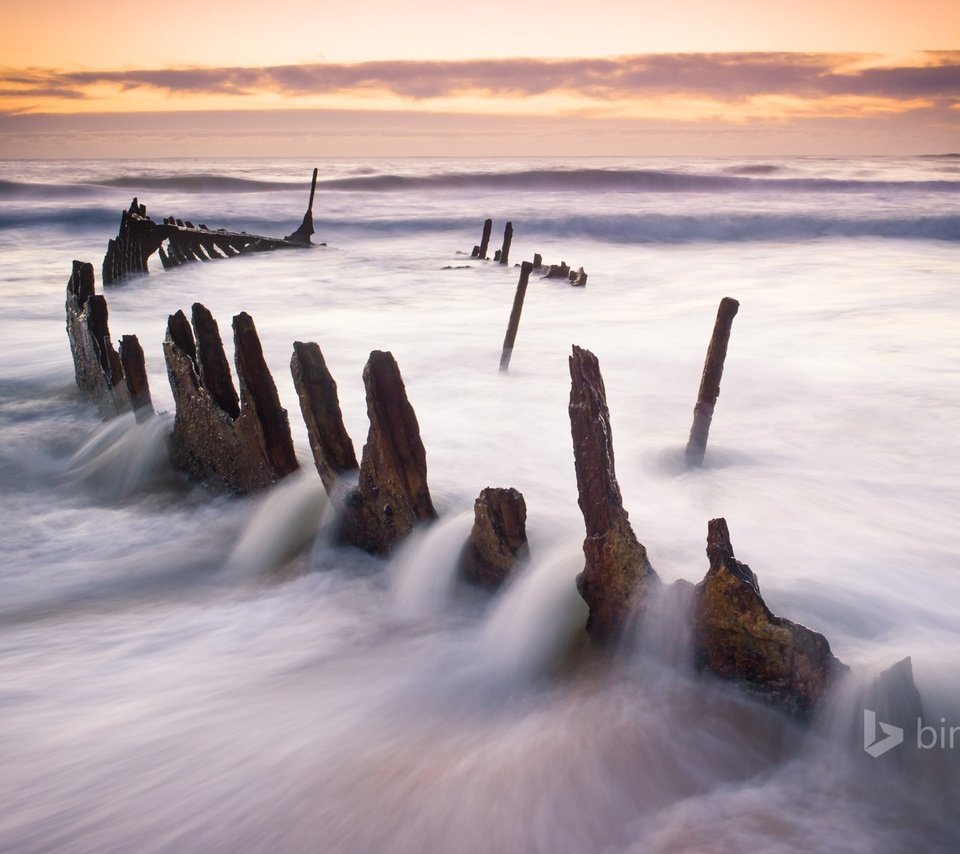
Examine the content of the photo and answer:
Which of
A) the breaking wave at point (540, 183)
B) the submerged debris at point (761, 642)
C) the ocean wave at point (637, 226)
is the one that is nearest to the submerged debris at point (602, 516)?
the submerged debris at point (761, 642)

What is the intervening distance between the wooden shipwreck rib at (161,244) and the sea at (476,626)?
663 centimetres

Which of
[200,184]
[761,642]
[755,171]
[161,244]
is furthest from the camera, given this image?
[755,171]

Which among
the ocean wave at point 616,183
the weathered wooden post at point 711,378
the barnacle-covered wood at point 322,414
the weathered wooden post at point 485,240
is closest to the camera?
the barnacle-covered wood at point 322,414

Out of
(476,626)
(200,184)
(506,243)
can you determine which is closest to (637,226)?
(506,243)

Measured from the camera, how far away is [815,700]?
10.4 feet

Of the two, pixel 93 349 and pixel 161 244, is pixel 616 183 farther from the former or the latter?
pixel 93 349

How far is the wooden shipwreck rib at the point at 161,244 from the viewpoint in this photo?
17.1 metres

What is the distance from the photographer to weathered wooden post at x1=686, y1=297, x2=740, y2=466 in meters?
5.83

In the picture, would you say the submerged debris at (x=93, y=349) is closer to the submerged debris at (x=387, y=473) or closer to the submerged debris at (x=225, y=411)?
the submerged debris at (x=225, y=411)

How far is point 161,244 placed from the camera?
1906 centimetres

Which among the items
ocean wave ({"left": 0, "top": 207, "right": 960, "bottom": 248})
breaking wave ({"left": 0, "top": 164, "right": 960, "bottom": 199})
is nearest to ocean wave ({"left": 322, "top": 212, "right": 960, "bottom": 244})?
ocean wave ({"left": 0, "top": 207, "right": 960, "bottom": 248})

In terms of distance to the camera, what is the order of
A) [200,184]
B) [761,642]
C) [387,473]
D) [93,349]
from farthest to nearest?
[200,184]
[93,349]
[387,473]
[761,642]

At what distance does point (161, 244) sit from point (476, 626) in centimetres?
1729

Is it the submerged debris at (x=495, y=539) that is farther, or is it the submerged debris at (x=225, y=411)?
the submerged debris at (x=225, y=411)
